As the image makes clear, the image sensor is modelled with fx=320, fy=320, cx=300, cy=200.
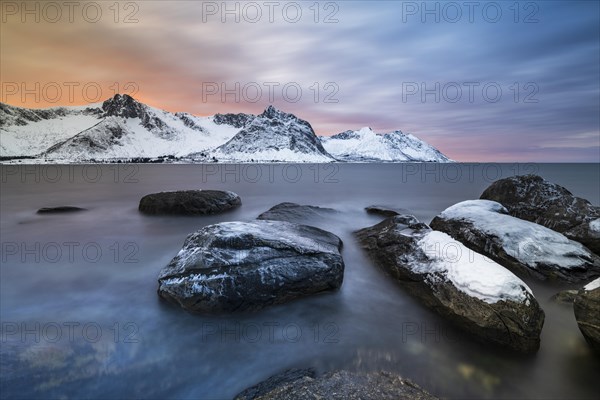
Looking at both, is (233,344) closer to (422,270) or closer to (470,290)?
(422,270)

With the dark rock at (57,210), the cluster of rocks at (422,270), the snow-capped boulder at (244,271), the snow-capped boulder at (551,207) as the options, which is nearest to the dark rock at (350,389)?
the cluster of rocks at (422,270)

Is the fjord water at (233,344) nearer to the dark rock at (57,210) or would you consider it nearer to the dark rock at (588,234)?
the dark rock at (588,234)

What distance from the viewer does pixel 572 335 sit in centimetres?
538

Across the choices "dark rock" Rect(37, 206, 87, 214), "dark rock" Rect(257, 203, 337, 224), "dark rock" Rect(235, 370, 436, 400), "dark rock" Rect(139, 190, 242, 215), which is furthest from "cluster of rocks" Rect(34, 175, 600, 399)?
"dark rock" Rect(37, 206, 87, 214)

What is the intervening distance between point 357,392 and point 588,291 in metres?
4.05

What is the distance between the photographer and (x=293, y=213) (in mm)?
13438

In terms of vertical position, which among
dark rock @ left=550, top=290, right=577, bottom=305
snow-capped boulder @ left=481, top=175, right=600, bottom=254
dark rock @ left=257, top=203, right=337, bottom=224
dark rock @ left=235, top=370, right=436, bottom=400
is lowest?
dark rock @ left=550, top=290, right=577, bottom=305

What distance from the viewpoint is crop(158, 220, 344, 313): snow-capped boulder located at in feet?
19.6

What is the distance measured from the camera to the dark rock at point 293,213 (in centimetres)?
1229

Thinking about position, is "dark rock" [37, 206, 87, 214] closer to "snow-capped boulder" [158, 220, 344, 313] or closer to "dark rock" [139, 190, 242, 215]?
"dark rock" [139, 190, 242, 215]

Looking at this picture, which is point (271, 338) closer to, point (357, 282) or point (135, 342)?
point (135, 342)

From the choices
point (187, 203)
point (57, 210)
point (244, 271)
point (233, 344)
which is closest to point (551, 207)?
point (244, 271)

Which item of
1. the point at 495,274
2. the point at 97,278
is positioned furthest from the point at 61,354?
the point at 495,274

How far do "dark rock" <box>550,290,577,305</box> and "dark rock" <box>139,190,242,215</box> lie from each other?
12.7 meters
